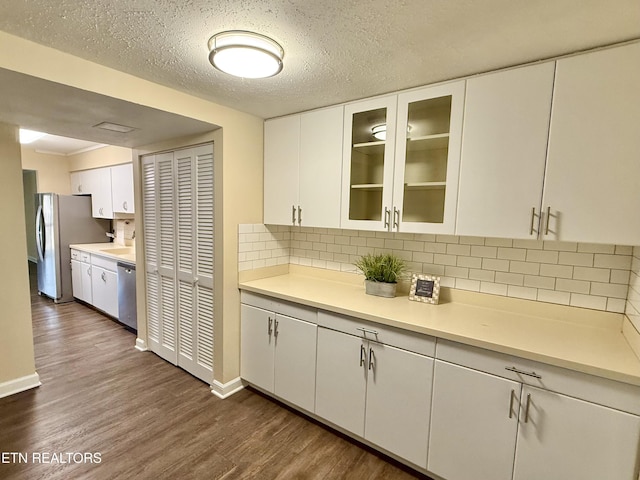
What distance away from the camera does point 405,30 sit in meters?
1.28

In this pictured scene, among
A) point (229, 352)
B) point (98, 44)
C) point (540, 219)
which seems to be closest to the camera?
point (98, 44)

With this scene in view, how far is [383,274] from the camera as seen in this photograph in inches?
86.7

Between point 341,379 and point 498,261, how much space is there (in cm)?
124

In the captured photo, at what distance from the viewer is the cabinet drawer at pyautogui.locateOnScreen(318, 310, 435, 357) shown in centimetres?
165

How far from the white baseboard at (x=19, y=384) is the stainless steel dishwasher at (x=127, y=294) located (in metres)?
1.02

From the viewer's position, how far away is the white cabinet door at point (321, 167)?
86.9 inches

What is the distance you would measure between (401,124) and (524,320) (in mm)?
1351

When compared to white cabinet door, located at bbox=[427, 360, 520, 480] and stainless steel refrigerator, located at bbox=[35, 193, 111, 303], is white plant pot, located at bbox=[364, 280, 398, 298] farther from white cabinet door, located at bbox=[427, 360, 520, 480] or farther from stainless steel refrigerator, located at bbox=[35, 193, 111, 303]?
stainless steel refrigerator, located at bbox=[35, 193, 111, 303]

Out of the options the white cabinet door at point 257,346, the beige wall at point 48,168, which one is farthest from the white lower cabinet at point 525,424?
the beige wall at point 48,168

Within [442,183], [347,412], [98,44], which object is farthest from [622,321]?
[98,44]

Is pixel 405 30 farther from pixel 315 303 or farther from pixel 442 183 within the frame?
pixel 315 303

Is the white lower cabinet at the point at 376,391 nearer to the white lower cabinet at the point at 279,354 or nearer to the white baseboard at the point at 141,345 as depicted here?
the white lower cabinet at the point at 279,354

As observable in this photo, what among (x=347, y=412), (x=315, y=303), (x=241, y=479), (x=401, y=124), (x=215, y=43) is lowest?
(x=241, y=479)

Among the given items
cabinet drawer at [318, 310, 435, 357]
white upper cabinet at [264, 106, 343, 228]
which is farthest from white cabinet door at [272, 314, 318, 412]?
white upper cabinet at [264, 106, 343, 228]
